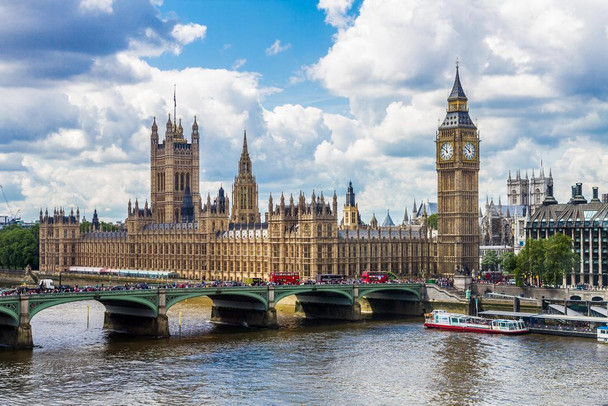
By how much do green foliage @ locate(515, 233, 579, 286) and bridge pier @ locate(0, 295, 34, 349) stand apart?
66374 mm

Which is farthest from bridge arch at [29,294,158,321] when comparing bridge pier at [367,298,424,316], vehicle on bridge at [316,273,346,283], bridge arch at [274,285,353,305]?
bridge pier at [367,298,424,316]

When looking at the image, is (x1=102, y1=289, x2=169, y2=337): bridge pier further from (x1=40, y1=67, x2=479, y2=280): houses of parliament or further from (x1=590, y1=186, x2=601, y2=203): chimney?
(x1=590, y1=186, x2=601, y2=203): chimney

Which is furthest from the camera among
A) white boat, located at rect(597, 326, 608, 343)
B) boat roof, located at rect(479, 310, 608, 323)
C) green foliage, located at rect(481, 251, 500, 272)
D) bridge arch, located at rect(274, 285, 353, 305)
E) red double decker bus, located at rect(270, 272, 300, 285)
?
green foliage, located at rect(481, 251, 500, 272)

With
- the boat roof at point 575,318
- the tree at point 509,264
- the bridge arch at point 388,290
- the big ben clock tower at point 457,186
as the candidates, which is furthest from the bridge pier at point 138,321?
the big ben clock tower at point 457,186

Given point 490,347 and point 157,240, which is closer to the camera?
point 490,347

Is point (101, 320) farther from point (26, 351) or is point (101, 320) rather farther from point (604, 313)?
point (604, 313)

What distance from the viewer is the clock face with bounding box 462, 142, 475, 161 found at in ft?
534

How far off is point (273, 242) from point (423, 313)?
138 ft

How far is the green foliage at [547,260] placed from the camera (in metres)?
124

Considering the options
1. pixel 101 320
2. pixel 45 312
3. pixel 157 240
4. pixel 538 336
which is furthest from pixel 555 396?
pixel 157 240

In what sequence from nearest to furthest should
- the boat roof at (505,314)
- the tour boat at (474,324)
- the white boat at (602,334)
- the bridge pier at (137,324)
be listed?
the white boat at (602,334)
the bridge pier at (137,324)
the tour boat at (474,324)
the boat roof at (505,314)

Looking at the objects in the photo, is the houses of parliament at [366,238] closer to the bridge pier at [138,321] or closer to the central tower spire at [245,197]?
the central tower spire at [245,197]

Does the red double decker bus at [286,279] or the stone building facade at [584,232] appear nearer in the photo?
the red double decker bus at [286,279]

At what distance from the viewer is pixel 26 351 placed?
289 ft
